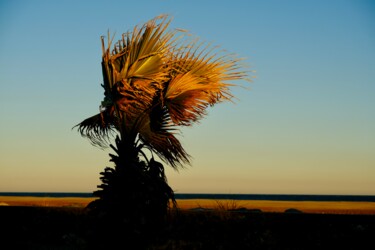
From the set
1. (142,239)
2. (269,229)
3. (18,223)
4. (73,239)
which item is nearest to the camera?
(142,239)

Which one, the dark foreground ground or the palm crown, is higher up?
the palm crown

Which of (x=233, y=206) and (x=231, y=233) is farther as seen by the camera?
(x=233, y=206)

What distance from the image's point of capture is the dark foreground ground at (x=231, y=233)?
1196 cm

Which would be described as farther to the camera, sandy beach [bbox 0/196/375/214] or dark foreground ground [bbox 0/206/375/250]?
sandy beach [bbox 0/196/375/214]

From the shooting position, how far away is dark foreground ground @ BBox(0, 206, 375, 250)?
1196 cm

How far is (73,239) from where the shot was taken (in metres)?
13.6

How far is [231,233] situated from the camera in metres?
12.7

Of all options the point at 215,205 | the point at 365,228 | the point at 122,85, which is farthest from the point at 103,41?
the point at 365,228

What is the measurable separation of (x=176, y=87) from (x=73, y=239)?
412 cm

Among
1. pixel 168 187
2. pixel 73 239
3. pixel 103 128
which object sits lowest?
pixel 73 239

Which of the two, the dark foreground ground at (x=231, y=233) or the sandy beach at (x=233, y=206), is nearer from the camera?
the dark foreground ground at (x=231, y=233)

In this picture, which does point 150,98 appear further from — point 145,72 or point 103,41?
point 103,41

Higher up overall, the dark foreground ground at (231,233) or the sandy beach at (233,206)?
the sandy beach at (233,206)

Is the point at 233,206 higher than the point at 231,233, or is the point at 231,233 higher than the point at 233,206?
the point at 233,206
